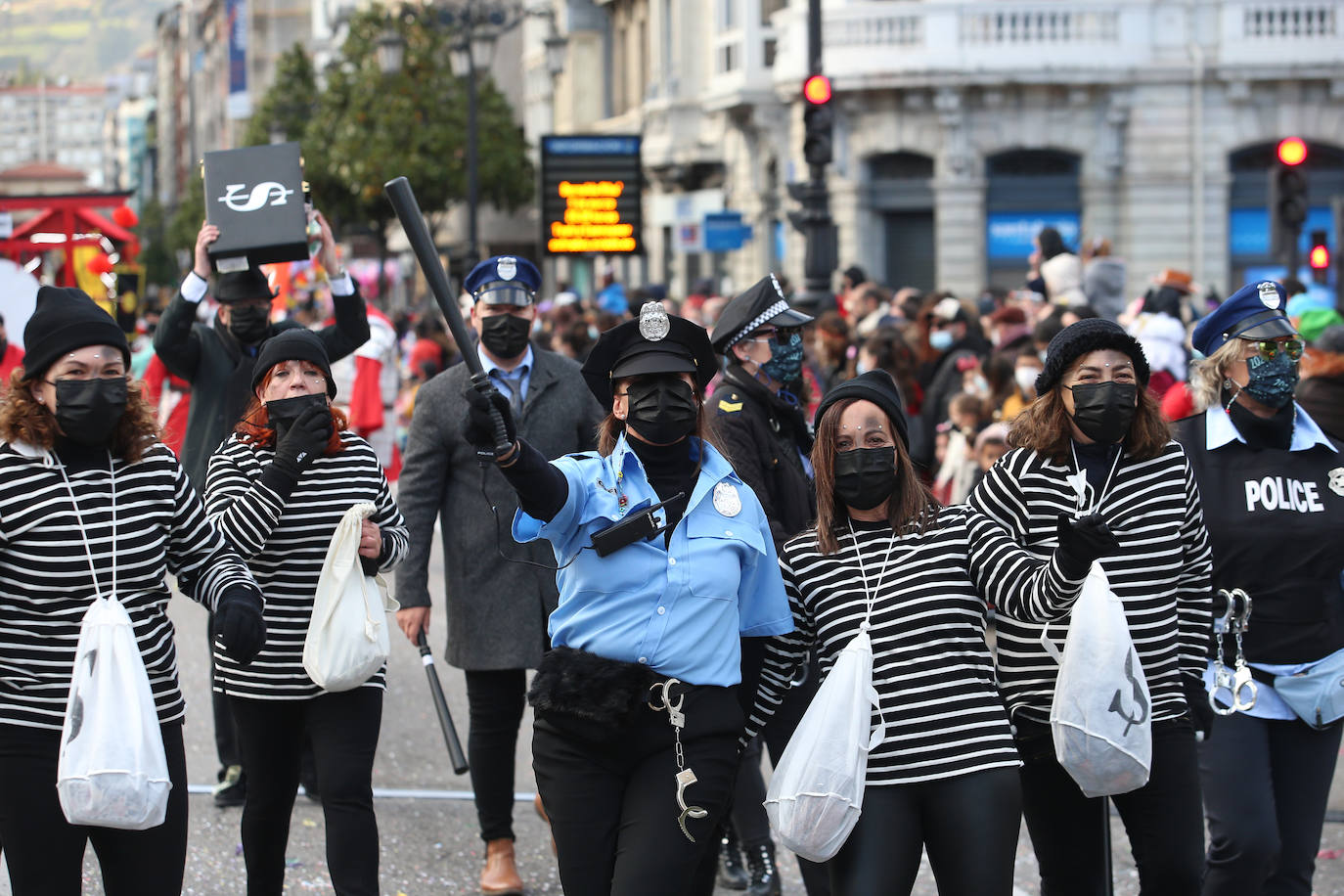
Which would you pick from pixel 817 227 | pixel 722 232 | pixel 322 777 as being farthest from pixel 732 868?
pixel 722 232

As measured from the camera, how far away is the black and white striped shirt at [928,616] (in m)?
4.11

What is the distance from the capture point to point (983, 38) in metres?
27.9

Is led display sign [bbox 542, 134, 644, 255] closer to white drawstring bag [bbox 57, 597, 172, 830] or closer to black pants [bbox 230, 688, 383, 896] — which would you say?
black pants [bbox 230, 688, 383, 896]

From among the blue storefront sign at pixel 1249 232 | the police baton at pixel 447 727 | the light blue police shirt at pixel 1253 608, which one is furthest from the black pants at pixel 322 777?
the blue storefront sign at pixel 1249 232

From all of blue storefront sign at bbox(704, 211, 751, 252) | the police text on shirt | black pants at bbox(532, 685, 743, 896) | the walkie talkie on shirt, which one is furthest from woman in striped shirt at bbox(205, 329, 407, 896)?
blue storefront sign at bbox(704, 211, 751, 252)

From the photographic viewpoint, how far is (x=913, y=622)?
4.18 meters

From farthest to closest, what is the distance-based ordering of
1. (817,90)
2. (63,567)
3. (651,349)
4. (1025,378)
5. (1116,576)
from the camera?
(817,90)
(1025,378)
(1116,576)
(651,349)
(63,567)

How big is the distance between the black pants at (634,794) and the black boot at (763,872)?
1.91 m

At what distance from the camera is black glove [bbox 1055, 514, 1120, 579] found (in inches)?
162

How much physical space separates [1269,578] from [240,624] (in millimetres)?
2834

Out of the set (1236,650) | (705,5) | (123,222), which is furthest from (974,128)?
(1236,650)

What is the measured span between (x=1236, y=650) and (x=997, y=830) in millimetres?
1344

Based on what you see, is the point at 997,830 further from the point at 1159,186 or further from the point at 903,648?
the point at 1159,186

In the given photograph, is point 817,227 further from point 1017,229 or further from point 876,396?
point 1017,229
